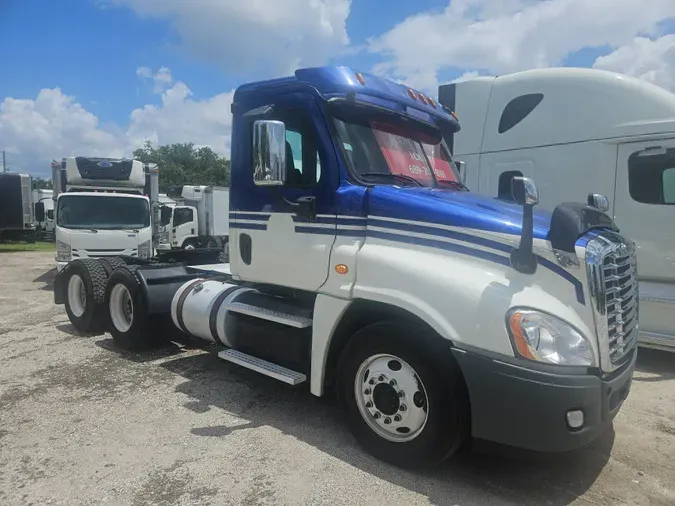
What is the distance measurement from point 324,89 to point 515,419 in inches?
111

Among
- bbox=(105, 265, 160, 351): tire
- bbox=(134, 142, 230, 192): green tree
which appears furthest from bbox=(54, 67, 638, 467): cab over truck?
bbox=(134, 142, 230, 192): green tree

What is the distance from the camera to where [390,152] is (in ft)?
14.4

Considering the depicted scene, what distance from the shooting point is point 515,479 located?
12.0 feet

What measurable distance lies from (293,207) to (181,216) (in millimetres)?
18789

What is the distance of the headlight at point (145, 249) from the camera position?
1203cm

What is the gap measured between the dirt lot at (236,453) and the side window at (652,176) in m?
2.26

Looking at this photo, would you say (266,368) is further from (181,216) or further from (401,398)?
(181,216)

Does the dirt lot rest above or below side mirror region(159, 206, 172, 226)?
below

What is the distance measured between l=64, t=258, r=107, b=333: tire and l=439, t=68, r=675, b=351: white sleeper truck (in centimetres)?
544

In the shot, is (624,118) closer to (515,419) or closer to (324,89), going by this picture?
(324,89)

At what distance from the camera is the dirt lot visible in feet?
11.3

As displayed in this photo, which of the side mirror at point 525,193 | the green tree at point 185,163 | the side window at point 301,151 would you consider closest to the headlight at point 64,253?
the side window at point 301,151

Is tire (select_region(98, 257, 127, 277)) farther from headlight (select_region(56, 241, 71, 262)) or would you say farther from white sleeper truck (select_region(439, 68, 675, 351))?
white sleeper truck (select_region(439, 68, 675, 351))

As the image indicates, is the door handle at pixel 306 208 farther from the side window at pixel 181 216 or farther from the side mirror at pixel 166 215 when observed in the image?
the side window at pixel 181 216
